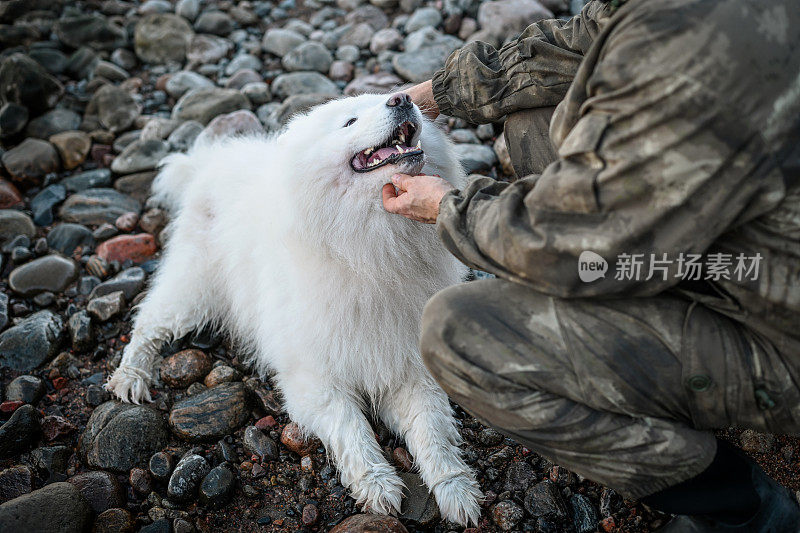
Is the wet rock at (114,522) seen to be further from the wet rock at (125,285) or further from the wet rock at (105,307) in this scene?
the wet rock at (125,285)

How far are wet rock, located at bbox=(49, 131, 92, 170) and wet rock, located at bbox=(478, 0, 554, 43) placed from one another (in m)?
3.81

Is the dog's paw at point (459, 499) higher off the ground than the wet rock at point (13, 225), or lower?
higher

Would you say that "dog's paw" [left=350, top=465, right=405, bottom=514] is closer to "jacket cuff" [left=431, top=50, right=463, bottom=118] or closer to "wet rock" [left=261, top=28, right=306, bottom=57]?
"jacket cuff" [left=431, top=50, right=463, bottom=118]

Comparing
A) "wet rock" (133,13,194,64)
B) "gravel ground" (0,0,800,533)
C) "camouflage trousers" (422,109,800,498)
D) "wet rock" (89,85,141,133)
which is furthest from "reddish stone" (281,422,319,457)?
"wet rock" (133,13,194,64)

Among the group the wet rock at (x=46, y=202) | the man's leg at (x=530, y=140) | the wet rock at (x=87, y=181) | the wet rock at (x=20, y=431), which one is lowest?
the wet rock at (x=46, y=202)

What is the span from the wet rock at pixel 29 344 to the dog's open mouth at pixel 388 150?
216 centimetres

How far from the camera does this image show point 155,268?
4.14 metres

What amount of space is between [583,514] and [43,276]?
3.58 meters

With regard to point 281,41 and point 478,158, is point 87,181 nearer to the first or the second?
point 281,41

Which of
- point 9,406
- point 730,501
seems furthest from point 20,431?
point 730,501

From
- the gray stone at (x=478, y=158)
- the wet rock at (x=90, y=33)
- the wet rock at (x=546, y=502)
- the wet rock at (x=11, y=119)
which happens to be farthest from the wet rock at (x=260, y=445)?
the wet rock at (x=90, y=33)

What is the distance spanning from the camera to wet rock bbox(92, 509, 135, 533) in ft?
7.83

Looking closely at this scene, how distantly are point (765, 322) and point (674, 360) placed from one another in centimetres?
26

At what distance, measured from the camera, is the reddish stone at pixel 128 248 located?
13.7 feet
